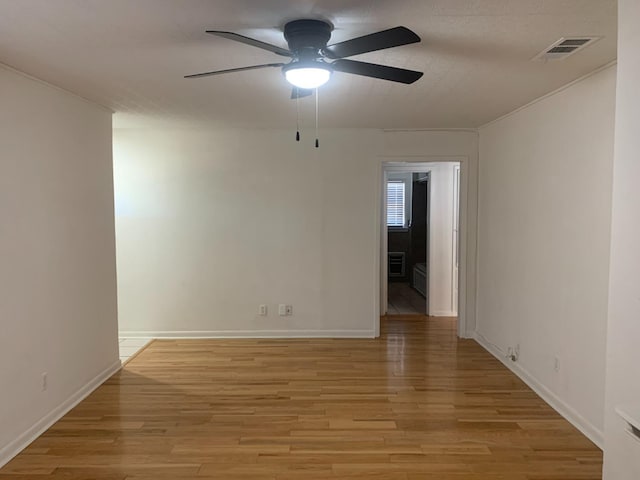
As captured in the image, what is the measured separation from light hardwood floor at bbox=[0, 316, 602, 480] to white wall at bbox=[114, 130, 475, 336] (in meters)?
0.70

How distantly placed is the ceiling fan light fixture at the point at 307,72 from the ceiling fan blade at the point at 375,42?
8 centimetres

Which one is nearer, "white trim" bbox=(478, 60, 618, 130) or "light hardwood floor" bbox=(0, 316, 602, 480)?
"light hardwood floor" bbox=(0, 316, 602, 480)

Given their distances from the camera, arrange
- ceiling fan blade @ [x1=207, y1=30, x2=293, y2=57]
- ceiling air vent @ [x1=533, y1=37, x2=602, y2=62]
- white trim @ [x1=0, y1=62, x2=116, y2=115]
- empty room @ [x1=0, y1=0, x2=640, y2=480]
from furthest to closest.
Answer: white trim @ [x1=0, y1=62, x2=116, y2=115], ceiling air vent @ [x1=533, y1=37, x2=602, y2=62], empty room @ [x1=0, y1=0, x2=640, y2=480], ceiling fan blade @ [x1=207, y1=30, x2=293, y2=57]

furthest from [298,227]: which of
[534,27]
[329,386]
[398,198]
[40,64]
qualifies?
[398,198]

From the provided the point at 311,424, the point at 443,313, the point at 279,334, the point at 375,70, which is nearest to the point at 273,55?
the point at 375,70

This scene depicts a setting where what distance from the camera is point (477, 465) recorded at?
2660 mm

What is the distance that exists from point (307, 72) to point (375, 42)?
1.15ft

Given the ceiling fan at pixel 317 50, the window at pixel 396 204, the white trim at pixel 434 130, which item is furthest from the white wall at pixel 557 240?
the window at pixel 396 204

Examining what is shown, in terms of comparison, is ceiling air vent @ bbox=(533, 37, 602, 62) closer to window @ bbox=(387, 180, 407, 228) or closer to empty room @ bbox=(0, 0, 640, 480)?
empty room @ bbox=(0, 0, 640, 480)

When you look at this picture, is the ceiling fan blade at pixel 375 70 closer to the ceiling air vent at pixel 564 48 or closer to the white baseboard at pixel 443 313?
the ceiling air vent at pixel 564 48

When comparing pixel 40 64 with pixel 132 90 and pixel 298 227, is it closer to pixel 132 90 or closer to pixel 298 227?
pixel 132 90

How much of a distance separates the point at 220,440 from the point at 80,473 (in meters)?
0.81

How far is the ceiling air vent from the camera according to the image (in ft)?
7.47

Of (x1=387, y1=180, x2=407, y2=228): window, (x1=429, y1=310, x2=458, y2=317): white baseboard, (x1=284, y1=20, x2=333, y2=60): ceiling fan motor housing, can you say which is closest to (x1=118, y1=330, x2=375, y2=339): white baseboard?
(x1=429, y1=310, x2=458, y2=317): white baseboard
